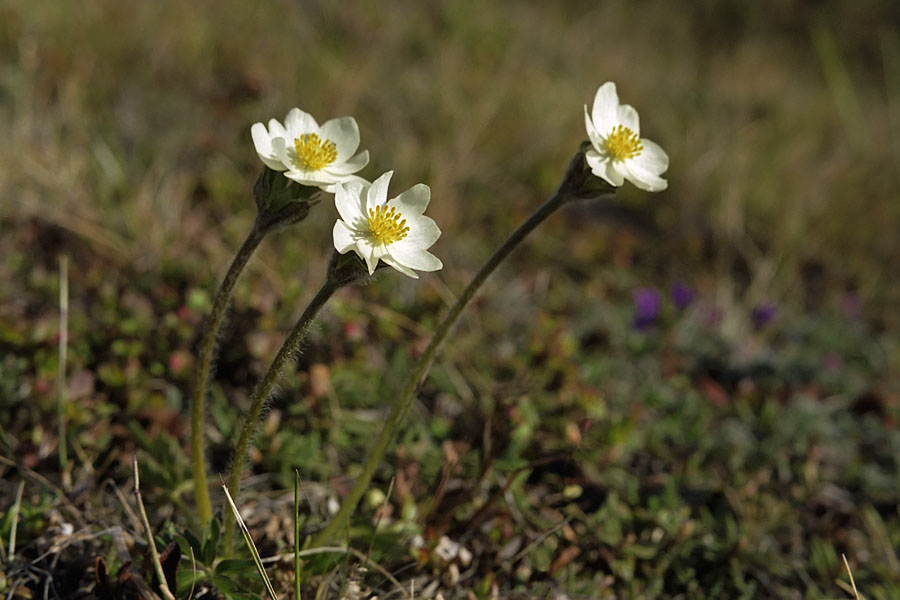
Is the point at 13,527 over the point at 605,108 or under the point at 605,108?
under

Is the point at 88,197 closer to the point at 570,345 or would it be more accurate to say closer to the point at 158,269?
the point at 158,269

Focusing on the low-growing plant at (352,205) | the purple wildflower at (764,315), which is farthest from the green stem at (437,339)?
the purple wildflower at (764,315)

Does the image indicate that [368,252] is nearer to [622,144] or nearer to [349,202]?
[349,202]

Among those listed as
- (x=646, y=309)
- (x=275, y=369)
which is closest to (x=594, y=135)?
(x=275, y=369)

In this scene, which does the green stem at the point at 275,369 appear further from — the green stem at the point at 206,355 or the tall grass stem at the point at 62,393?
the tall grass stem at the point at 62,393

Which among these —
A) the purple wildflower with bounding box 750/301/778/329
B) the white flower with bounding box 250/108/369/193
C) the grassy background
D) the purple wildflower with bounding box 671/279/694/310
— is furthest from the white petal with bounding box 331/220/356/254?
the purple wildflower with bounding box 750/301/778/329

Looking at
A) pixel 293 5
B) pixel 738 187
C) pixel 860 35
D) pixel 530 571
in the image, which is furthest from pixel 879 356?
pixel 860 35

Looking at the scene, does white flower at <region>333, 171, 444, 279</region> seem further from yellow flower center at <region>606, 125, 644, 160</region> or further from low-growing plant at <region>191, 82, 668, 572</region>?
yellow flower center at <region>606, 125, 644, 160</region>
